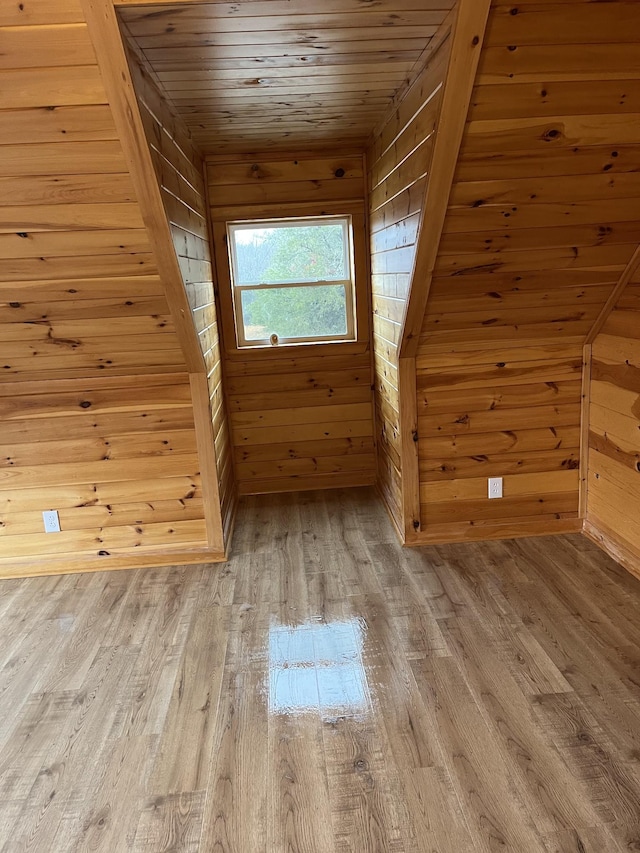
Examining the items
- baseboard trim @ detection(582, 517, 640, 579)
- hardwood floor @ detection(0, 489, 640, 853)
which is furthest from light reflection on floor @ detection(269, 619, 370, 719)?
baseboard trim @ detection(582, 517, 640, 579)

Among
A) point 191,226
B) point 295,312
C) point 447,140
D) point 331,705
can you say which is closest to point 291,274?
point 295,312

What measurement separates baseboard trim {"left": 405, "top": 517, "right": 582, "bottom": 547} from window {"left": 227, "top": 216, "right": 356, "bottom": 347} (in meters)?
1.41

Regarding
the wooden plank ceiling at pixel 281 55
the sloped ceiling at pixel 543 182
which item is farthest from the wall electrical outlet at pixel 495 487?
the wooden plank ceiling at pixel 281 55

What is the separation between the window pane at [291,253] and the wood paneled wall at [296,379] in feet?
0.35

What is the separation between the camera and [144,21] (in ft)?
5.51

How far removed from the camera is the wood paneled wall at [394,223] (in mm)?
2158

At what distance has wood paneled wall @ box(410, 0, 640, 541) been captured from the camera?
1.83 m

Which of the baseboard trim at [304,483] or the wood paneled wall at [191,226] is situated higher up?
the wood paneled wall at [191,226]

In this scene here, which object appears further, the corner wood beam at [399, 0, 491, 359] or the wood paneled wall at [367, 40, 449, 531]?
the wood paneled wall at [367, 40, 449, 531]

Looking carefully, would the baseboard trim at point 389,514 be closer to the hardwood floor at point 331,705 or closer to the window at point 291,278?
the hardwood floor at point 331,705

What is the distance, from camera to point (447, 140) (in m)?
1.96

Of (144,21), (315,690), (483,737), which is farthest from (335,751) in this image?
(144,21)

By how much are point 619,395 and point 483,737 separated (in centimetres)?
166

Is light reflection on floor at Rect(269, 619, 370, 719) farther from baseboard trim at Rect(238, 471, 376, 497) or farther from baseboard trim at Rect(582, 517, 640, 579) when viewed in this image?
baseboard trim at Rect(238, 471, 376, 497)
